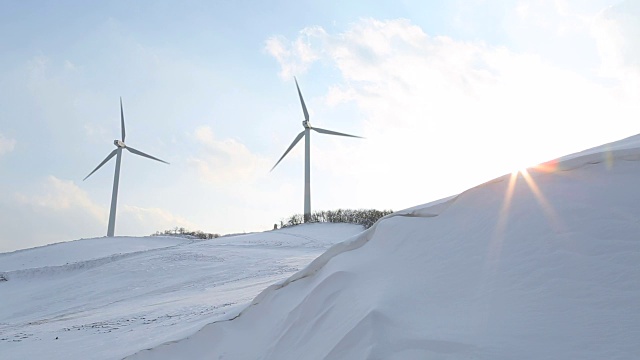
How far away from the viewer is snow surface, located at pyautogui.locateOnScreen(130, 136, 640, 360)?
377 centimetres

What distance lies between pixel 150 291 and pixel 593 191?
17308mm

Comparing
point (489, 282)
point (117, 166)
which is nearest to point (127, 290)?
point (489, 282)

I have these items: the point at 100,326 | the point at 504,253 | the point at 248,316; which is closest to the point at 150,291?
the point at 100,326

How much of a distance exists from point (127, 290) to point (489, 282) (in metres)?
18.3

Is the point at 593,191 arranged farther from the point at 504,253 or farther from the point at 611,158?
the point at 504,253

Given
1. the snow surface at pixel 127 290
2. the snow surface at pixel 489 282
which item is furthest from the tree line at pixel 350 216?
the snow surface at pixel 489 282

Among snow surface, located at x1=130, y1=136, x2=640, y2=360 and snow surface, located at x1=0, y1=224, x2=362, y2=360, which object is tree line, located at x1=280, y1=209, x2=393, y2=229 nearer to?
snow surface, located at x1=0, y1=224, x2=362, y2=360

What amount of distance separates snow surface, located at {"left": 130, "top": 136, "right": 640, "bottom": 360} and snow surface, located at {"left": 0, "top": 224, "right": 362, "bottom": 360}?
2.11m

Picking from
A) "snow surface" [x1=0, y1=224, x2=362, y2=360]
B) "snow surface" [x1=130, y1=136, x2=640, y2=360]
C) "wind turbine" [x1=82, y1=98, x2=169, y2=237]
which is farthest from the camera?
"wind turbine" [x1=82, y1=98, x2=169, y2=237]

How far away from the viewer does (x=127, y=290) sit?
20.3 metres

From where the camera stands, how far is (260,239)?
119 ft

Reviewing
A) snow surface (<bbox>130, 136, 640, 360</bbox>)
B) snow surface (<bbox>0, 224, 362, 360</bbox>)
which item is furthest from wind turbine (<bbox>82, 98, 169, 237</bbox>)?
snow surface (<bbox>130, 136, 640, 360</bbox>)

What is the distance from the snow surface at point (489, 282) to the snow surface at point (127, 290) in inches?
83.1

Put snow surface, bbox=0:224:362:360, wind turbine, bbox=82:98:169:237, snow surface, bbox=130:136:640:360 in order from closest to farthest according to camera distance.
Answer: snow surface, bbox=130:136:640:360
snow surface, bbox=0:224:362:360
wind turbine, bbox=82:98:169:237
